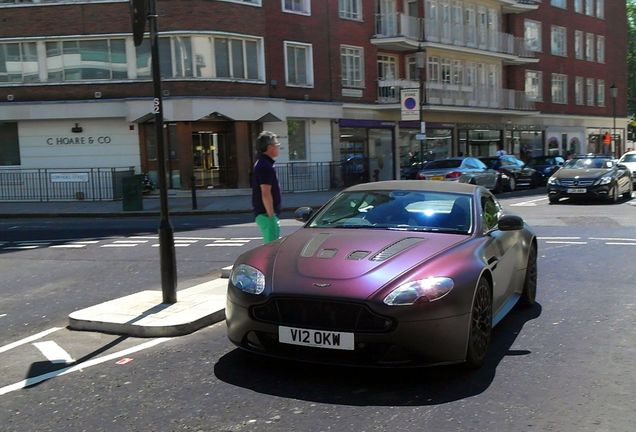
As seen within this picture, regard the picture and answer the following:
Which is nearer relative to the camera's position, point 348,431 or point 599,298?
point 348,431

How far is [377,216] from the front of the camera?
5711mm

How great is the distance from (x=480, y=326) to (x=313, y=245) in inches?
55.0

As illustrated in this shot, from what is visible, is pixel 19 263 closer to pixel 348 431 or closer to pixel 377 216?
pixel 377 216

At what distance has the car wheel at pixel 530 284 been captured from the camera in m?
6.66

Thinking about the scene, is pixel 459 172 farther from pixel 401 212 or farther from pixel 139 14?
pixel 401 212

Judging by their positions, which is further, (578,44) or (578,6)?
(578,6)

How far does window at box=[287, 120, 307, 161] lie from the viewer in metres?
28.0

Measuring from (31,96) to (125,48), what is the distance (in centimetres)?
422

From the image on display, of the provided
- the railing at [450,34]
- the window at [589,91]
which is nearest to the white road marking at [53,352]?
the railing at [450,34]

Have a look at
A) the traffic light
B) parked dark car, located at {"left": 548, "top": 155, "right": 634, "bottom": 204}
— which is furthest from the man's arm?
parked dark car, located at {"left": 548, "top": 155, "right": 634, "bottom": 204}

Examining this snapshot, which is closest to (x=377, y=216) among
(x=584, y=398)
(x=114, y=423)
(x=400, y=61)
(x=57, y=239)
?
(x=584, y=398)

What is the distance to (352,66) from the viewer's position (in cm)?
3086

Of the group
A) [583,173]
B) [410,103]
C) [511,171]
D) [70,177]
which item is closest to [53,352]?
[410,103]

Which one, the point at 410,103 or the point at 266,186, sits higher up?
the point at 410,103
